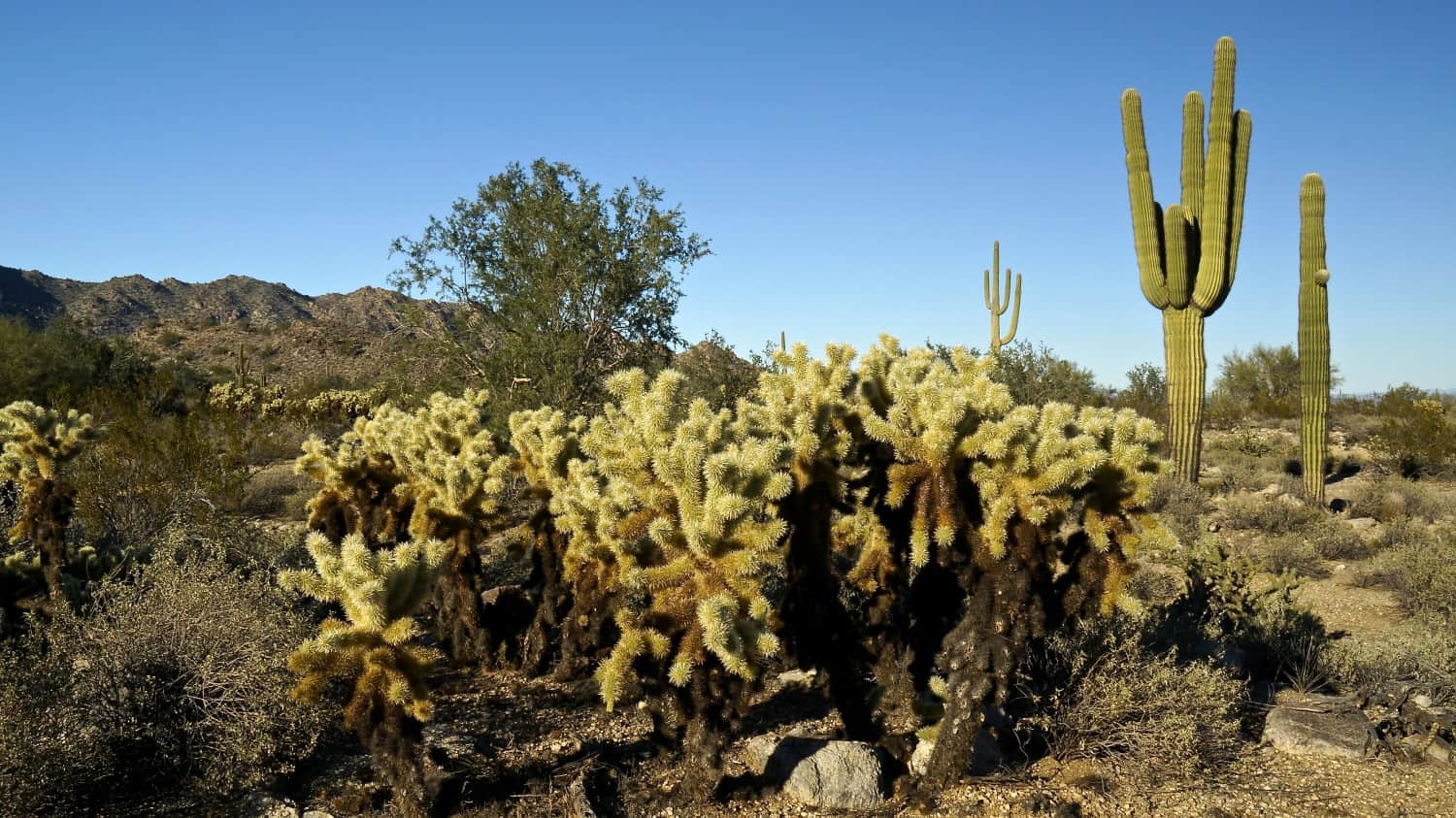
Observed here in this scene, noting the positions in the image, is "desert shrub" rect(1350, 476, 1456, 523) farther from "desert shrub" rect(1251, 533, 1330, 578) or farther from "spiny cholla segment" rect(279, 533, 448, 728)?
"spiny cholla segment" rect(279, 533, 448, 728)

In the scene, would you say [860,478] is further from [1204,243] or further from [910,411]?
[1204,243]

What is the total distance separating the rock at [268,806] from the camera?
4.66m

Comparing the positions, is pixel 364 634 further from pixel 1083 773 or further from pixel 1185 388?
pixel 1185 388

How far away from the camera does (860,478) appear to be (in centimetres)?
589

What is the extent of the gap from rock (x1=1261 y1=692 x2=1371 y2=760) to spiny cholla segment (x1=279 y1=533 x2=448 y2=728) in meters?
5.49

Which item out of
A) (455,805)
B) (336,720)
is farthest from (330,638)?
(336,720)

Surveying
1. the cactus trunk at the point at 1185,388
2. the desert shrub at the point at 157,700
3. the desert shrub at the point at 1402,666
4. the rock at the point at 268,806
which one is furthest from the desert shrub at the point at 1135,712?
the cactus trunk at the point at 1185,388

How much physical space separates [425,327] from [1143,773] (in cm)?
1336

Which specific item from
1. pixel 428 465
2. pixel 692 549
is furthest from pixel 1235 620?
pixel 428 465

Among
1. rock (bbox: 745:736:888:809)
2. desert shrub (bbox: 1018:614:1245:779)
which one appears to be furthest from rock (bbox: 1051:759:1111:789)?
rock (bbox: 745:736:888:809)

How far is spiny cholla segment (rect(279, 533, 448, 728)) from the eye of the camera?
4.20 metres

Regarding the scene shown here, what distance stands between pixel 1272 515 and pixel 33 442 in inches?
621

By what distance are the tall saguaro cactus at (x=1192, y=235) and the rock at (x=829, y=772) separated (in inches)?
490

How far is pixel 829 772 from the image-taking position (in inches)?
192
